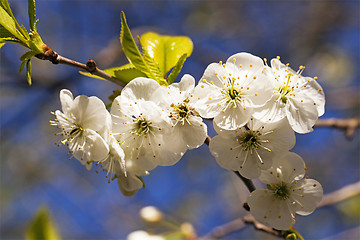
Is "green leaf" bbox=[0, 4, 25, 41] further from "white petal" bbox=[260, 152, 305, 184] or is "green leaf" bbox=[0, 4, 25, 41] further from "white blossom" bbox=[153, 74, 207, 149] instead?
"white petal" bbox=[260, 152, 305, 184]

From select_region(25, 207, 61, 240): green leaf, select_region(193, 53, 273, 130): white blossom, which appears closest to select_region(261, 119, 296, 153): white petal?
select_region(193, 53, 273, 130): white blossom

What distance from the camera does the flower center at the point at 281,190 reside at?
4.20 feet

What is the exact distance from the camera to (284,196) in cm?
129

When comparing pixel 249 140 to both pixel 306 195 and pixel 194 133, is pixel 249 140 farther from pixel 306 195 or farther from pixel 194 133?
pixel 306 195

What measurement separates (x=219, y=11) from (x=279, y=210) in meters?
4.49

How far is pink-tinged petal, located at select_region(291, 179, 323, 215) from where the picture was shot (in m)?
1.28

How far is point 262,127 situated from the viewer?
121 cm

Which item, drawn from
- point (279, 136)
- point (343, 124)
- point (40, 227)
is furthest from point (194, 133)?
point (343, 124)

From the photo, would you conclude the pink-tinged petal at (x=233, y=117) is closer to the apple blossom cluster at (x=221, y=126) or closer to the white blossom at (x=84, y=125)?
the apple blossom cluster at (x=221, y=126)

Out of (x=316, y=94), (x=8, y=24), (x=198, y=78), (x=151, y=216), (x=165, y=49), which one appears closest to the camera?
(x=8, y=24)

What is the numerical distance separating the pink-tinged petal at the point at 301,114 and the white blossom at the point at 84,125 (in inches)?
25.0

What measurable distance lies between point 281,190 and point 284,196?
3cm

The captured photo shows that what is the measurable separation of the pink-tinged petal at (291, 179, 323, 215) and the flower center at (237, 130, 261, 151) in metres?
0.25

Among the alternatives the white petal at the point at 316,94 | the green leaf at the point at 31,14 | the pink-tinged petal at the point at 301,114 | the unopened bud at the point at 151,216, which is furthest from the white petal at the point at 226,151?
the unopened bud at the point at 151,216
